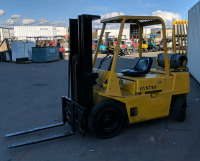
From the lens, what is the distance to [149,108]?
15.1ft

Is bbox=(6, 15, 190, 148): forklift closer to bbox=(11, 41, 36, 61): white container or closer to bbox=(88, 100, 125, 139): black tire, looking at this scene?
bbox=(88, 100, 125, 139): black tire

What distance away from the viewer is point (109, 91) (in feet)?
13.4

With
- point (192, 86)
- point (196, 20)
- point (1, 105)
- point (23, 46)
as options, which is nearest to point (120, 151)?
point (1, 105)

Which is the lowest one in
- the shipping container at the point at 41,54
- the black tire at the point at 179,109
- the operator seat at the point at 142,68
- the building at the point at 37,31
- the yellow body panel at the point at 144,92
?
the black tire at the point at 179,109

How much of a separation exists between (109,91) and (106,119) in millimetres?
559

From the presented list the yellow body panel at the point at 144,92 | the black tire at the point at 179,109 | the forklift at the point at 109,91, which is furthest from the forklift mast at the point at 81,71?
the black tire at the point at 179,109

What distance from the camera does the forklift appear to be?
4062 mm

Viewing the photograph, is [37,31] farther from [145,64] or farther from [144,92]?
[144,92]

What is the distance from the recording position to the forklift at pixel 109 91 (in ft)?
13.3

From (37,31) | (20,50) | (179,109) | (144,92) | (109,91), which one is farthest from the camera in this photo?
(37,31)

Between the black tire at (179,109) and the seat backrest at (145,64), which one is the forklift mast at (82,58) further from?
the black tire at (179,109)

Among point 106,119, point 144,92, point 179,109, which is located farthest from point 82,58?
point 179,109

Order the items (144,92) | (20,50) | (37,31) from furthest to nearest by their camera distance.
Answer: (37,31) < (20,50) < (144,92)

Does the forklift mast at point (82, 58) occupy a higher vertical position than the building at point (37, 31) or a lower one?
lower
